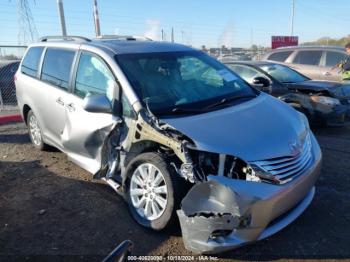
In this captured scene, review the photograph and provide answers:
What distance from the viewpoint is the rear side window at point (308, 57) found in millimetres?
11070

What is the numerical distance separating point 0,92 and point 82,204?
24.5 ft

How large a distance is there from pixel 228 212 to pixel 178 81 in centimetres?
182

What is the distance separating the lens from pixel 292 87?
7.46 metres

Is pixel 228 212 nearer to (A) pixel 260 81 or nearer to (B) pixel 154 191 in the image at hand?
(B) pixel 154 191

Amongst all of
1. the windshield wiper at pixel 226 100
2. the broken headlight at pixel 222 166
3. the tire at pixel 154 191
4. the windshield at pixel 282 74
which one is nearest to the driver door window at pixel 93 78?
the tire at pixel 154 191

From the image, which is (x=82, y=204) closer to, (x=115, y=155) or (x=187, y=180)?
(x=115, y=155)

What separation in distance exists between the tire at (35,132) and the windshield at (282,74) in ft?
15.3

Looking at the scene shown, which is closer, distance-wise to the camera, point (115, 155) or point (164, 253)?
point (164, 253)

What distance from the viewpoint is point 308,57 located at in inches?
442

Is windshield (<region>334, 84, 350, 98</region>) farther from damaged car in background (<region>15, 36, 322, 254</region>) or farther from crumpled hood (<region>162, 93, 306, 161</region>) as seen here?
crumpled hood (<region>162, 93, 306, 161</region>)

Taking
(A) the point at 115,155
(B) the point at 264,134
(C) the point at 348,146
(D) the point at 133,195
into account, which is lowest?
(C) the point at 348,146

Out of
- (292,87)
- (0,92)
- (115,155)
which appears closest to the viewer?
(115,155)

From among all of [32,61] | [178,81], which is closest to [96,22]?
[32,61]

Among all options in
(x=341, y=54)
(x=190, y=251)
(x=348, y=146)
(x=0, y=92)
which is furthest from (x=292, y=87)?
(x=0, y=92)
